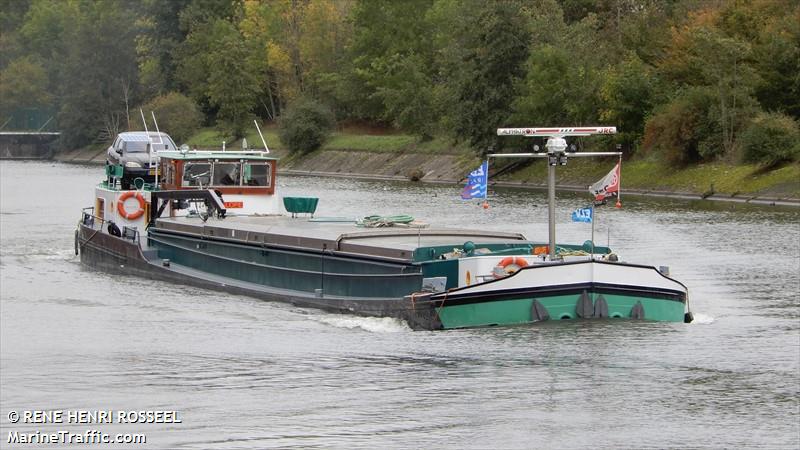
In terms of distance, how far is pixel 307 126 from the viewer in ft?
419

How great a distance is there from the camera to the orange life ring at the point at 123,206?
50.8m

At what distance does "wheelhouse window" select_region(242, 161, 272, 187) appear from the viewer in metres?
48.8

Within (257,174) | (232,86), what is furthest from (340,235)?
(232,86)

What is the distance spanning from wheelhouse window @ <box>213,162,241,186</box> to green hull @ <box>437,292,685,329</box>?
16.0 m

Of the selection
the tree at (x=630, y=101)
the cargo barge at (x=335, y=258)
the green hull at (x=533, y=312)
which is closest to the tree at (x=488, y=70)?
the tree at (x=630, y=101)

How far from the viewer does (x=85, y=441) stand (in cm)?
2548

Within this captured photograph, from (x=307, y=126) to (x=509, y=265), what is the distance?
93984 millimetres

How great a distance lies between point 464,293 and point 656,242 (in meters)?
22.5

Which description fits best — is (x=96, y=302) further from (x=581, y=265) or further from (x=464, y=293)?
(x=581, y=265)

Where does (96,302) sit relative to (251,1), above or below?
below

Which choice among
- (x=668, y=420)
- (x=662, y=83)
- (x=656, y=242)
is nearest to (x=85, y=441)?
(x=668, y=420)

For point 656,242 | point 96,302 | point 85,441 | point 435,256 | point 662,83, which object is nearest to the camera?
point 85,441

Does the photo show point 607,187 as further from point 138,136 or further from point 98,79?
point 98,79

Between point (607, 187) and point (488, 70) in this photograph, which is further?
point (488, 70)
